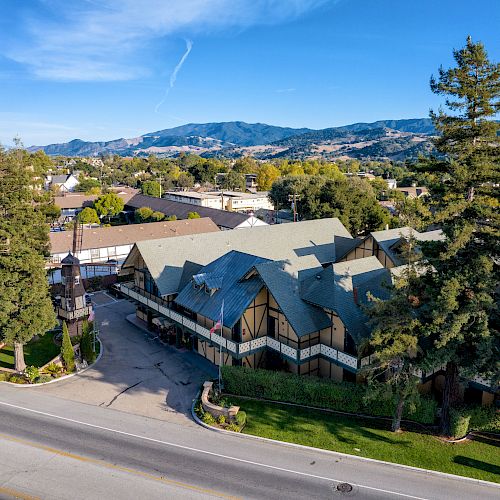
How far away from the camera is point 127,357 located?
111 ft

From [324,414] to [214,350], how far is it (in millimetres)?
10070

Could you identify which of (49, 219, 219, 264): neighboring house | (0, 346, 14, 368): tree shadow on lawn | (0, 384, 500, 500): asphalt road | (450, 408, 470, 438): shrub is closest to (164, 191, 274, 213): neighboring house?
(49, 219, 219, 264): neighboring house

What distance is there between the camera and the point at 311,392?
1021 inches

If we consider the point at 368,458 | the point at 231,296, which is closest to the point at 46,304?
the point at 231,296

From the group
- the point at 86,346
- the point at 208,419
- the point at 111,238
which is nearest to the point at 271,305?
the point at 208,419

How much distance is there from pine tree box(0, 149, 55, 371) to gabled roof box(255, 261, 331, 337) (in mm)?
16118

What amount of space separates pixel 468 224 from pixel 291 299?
11.8m

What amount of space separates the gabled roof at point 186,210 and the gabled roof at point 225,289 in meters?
38.9

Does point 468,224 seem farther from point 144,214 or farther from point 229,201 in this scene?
point 229,201

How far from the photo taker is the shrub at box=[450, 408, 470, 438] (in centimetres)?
2255

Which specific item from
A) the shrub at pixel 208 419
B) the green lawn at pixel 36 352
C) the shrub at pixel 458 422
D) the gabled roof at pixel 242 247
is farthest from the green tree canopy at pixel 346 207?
the shrub at pixel 208 419

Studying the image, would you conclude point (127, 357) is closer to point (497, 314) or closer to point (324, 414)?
point (324, 414)

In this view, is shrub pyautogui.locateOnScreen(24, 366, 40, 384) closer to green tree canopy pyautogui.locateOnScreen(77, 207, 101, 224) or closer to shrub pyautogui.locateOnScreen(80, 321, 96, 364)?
shrub pyautogui.locateOnScreen(80, 321, 96, 364)

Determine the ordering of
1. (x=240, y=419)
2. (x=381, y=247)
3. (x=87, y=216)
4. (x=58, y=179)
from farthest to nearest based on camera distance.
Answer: (x=58, y=179) → (x=87, y=216) → (x=381, y=247) → (x=240, y=419)
